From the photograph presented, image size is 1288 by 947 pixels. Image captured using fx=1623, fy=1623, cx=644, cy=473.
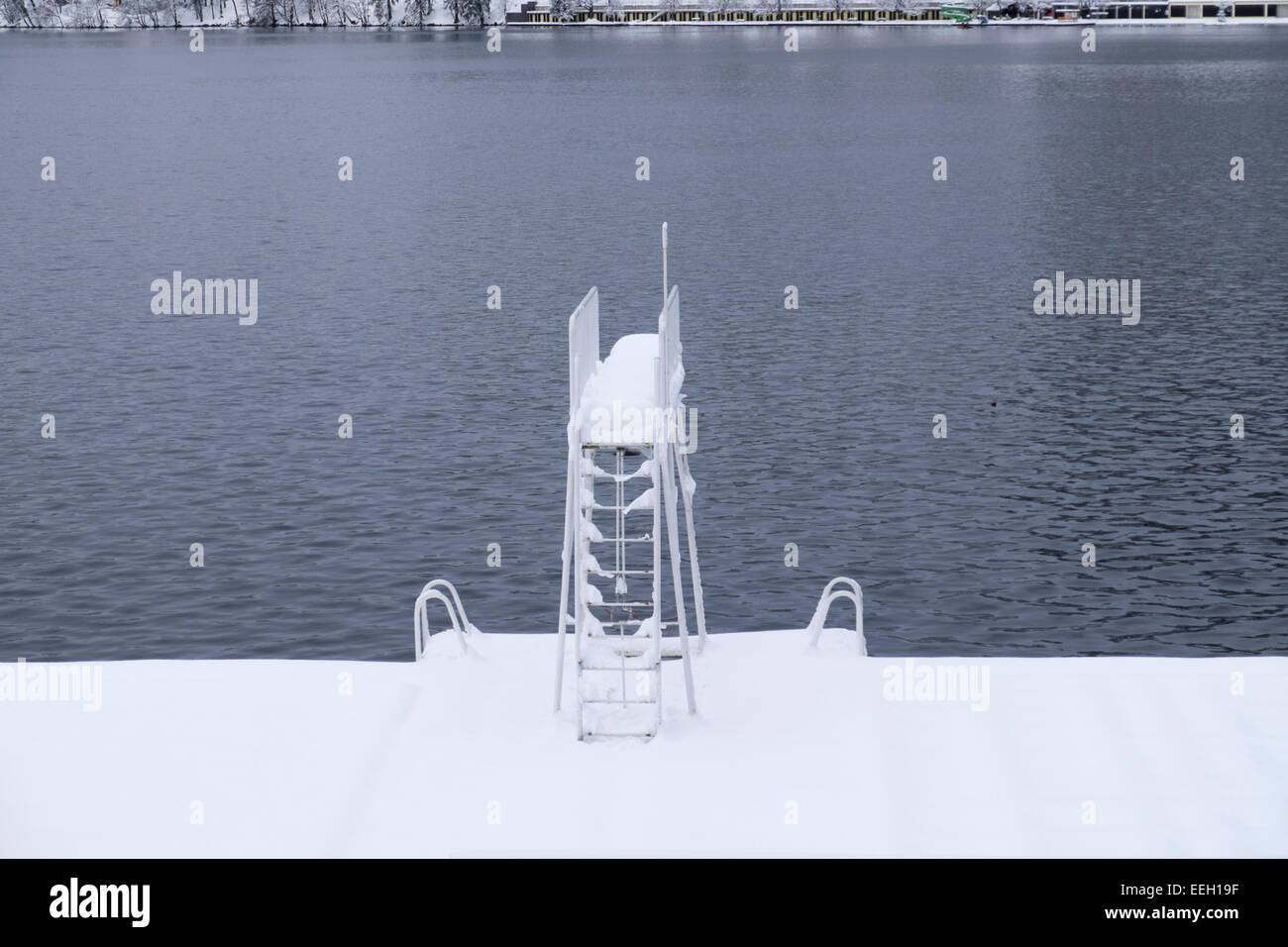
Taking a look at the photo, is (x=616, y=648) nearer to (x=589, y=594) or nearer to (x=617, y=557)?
(x=589, y=594)

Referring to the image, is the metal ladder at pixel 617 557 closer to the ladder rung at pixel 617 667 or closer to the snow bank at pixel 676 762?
the ladder rung at pixel 617 667

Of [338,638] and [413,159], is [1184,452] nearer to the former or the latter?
[338,638]

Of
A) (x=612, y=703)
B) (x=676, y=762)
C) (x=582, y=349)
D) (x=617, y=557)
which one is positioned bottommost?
(x=676, y=762)

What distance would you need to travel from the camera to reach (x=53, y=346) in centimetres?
→ 6856

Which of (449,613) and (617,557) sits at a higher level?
(617,557)

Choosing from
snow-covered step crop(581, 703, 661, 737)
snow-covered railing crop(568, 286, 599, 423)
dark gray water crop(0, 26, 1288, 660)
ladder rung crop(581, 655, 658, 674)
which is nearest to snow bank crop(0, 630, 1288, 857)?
snow-covered step crop(581, 703, 661, 737)

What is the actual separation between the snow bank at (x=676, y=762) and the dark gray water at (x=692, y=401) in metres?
7.99

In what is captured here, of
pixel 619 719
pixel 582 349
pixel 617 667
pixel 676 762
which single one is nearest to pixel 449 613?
pixel 619 719

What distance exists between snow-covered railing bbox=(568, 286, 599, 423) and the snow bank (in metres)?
5.89

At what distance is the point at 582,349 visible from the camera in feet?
90.8

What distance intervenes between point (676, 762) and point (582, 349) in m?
7.14
